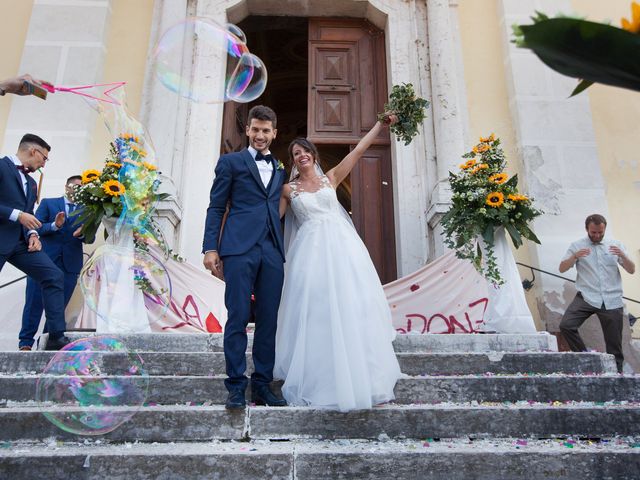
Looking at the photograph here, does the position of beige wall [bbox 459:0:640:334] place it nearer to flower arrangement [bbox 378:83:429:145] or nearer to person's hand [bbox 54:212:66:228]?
flower arrangement [bbox 378:83:429:145]

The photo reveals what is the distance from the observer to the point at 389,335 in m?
3.21

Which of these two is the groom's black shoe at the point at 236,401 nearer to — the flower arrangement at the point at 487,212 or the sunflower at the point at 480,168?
the flower arrangement at the point at 487,212

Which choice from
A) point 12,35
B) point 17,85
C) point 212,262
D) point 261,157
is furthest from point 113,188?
point 12,35

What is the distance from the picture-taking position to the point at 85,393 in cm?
280

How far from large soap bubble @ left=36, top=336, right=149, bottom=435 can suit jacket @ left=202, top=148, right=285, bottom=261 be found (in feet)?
3.06

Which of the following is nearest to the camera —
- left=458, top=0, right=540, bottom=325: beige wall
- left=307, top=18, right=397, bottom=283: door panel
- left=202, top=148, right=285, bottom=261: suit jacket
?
left=202, top=148, right=285, bottom=261: suit jacket

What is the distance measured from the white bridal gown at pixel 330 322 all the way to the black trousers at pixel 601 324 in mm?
3163

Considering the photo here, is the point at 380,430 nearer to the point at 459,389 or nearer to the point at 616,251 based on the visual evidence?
the point at 459,389

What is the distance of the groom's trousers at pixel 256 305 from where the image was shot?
288 cm

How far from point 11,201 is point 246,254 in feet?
8.36

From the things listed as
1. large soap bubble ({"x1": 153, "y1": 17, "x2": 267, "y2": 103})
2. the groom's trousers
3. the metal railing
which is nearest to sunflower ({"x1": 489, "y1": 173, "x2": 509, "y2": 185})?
the metal railing

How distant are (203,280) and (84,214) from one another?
5.00ft

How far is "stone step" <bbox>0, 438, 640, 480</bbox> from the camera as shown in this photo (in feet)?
7.77

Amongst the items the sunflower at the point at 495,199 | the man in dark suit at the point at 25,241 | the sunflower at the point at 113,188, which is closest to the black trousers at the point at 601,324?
the sunflower at the point at 495,199
